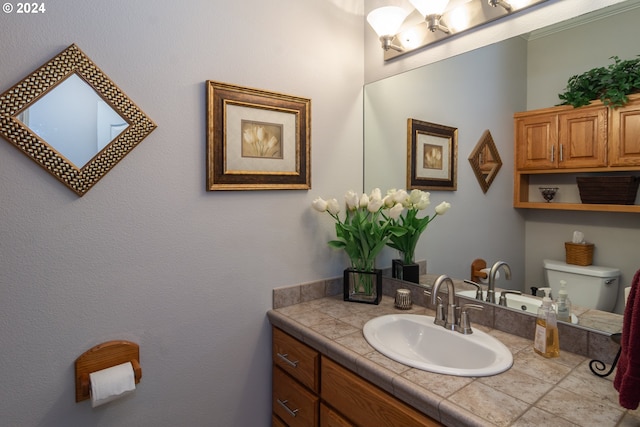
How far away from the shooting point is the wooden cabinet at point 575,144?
1.06m

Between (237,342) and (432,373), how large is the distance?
82 cm

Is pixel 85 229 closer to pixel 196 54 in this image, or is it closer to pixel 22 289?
pixel 22 289

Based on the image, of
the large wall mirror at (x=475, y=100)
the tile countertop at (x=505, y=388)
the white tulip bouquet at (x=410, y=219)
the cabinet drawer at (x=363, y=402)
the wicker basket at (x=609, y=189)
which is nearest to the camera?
the tile countertop at (x=505, y=388)

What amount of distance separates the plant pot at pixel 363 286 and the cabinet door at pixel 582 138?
2.80 ft

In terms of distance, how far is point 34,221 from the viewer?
1.11m

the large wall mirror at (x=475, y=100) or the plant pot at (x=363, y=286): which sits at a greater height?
the large wall mirror at (x=475, y=100)

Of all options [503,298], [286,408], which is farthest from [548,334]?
[286,408]

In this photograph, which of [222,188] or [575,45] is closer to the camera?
[575,45]

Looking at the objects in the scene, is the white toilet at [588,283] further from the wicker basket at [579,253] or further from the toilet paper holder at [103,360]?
the toilet paper holder at [103,360]

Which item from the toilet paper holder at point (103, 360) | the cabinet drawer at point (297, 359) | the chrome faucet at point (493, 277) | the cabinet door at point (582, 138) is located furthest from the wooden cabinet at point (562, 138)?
the toilet paper holder at point (103, 360)

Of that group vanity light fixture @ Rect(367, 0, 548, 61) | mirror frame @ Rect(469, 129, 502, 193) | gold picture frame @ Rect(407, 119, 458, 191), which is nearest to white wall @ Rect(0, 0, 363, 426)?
vanity light fixture @ Rect(367, 0, 548, 61)

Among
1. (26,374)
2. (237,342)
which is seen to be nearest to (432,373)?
(237,342)

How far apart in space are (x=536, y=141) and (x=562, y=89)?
0.59 ft

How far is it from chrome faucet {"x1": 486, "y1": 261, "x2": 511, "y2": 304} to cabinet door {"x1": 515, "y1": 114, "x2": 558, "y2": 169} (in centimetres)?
37
